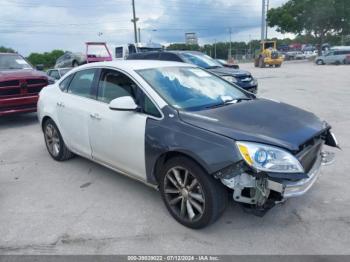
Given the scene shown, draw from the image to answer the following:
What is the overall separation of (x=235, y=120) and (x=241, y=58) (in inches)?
2617

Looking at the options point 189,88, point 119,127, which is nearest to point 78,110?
point 119,127

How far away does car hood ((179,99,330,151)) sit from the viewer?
3.02 metres

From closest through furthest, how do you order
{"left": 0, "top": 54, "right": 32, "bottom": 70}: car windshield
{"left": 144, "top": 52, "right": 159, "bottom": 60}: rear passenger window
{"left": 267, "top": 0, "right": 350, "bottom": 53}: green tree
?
{"left": 0, "top": 54, "right": 32, "bottom": 70}: car windshield → {"left": 144, "top": 52, "right": 159, "bottom": 60}: rear passenger window → {"left": 267, "top": 0, "right": 350, "bottom": 53}: green tree

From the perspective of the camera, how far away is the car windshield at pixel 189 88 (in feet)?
12.3

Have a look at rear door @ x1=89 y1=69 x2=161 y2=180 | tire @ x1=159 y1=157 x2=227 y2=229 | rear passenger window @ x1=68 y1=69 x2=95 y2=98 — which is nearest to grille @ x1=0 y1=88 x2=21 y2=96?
rear passenger window @ x1=68 y1=69 x2=95 y2=98

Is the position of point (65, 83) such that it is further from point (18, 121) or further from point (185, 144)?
point (18, 121)

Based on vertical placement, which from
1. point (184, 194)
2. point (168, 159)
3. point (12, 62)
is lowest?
point (184, 194)

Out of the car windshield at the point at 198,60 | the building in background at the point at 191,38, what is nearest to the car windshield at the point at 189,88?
the car windshield at the point at 198,60

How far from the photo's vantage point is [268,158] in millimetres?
2902

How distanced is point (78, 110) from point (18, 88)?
14.6 feet

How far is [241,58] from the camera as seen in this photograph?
6694 cm

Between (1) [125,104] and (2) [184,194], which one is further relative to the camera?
(1) [125,104]

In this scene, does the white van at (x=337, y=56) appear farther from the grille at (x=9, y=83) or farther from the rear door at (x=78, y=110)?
the rear door at (x=78, y=110)

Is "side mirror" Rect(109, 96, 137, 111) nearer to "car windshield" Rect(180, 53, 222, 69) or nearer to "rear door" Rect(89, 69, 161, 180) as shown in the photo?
"rear door" Rect(89, 69, 161, 180)
